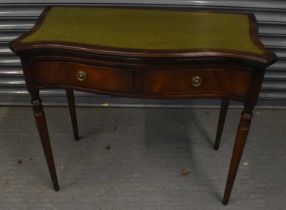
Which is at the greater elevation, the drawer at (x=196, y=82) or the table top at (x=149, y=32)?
the table top at (x=149, y=32)

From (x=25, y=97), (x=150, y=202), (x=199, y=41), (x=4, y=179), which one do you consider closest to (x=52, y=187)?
(x=4, y=179)

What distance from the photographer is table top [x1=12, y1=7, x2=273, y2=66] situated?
3.14 ft

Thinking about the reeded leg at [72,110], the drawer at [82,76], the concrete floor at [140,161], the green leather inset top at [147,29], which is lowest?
the concrete floor at [140,161]

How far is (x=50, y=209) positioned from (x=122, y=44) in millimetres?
717

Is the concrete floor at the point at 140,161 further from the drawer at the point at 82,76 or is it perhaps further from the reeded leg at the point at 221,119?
the drawer at the point at 82,76

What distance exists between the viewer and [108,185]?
4.66 ft

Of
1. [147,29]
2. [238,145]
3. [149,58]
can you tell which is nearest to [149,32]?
[147,29]

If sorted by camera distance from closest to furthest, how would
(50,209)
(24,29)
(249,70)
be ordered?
(249,70), (50,209), (24,29)

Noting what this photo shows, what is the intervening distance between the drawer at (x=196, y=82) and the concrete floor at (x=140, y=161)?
52cm

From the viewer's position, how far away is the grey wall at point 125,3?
152 cm

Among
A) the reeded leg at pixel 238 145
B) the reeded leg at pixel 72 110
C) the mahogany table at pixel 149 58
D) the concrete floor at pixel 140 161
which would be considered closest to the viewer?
the mahogany table at pixel 149 58

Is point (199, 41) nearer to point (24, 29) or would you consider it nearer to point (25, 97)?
point (24, 29)

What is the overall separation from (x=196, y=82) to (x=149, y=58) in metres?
0.16

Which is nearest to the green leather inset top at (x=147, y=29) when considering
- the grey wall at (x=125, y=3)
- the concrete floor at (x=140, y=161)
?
the grey wall at (x=125, y=3)
